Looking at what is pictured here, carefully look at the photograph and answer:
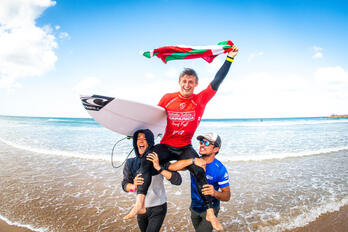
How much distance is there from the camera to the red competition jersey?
9.07 feet

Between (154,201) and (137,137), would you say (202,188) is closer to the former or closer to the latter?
(154,201)

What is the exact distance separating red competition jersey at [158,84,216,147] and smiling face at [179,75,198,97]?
8 centimetres

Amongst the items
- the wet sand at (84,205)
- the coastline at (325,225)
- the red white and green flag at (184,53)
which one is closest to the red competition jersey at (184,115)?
the red white and green flag at (184,53)

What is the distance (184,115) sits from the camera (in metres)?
2.76

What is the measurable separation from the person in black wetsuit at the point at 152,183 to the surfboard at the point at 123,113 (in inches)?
23.1


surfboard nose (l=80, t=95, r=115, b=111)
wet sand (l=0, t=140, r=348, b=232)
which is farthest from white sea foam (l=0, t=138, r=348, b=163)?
surfboard nose (l=80, t=95, r=115, b=111)

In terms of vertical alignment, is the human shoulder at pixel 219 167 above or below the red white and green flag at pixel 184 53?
below

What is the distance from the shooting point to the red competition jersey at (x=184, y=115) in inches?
109

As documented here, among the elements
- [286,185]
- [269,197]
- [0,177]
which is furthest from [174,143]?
[0,177]

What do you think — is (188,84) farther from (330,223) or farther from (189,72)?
(330,223)

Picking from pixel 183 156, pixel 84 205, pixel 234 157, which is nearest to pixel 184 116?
pixel 183 156

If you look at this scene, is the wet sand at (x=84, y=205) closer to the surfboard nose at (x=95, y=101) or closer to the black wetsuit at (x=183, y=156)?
the black wetsuit at (x=183, y=156)

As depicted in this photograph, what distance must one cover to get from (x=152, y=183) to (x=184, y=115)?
1070mm

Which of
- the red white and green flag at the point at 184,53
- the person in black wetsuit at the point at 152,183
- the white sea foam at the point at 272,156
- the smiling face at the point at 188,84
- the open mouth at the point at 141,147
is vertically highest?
the red white and green flag at the point at 184,53
